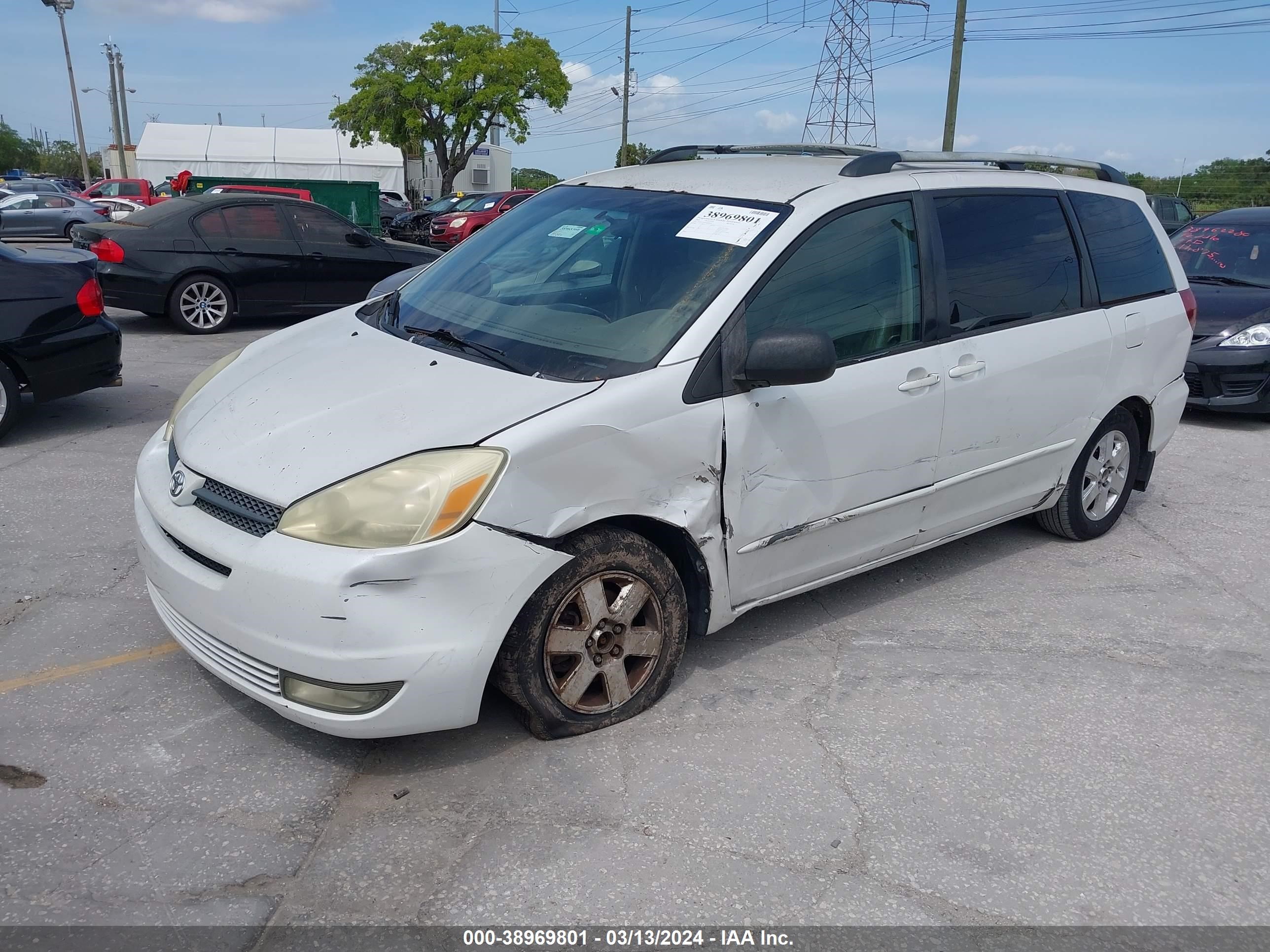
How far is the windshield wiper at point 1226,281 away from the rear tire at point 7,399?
28.5ft

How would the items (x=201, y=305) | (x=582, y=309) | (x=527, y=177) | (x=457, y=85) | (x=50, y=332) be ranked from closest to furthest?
1. (x=582, y=309)
2. (x=50, y=332)
3. (x=201, y=305)
4. (x=457, y=85)
5. (x=527, y=177)

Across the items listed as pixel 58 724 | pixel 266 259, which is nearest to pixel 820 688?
pixel 58 724

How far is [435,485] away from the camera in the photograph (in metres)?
2.88

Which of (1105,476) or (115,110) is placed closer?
(1105,476)

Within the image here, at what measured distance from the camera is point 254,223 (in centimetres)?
1101

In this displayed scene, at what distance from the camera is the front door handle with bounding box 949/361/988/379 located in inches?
161

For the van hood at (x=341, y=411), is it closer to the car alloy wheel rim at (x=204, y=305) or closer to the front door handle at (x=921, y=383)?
the front door handle at (x=921, y=383)

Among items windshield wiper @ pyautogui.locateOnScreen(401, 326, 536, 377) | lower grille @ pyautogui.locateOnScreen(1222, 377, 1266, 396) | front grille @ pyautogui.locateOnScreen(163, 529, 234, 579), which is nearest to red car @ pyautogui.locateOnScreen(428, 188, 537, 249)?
lower grille @ pyautogui.locateOnScreen(1222, 377, 1266, 396)

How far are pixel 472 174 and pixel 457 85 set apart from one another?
13.2 metres

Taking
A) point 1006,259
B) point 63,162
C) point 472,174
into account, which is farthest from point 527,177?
point 1006,259

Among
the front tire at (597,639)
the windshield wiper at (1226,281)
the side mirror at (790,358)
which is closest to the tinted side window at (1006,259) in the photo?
the side mirror at (790,358)

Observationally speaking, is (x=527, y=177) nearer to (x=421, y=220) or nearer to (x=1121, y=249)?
(x=421, y=220)

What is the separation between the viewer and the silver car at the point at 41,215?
28.5 m

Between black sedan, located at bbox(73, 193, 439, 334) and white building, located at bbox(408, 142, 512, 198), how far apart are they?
45783 mm
